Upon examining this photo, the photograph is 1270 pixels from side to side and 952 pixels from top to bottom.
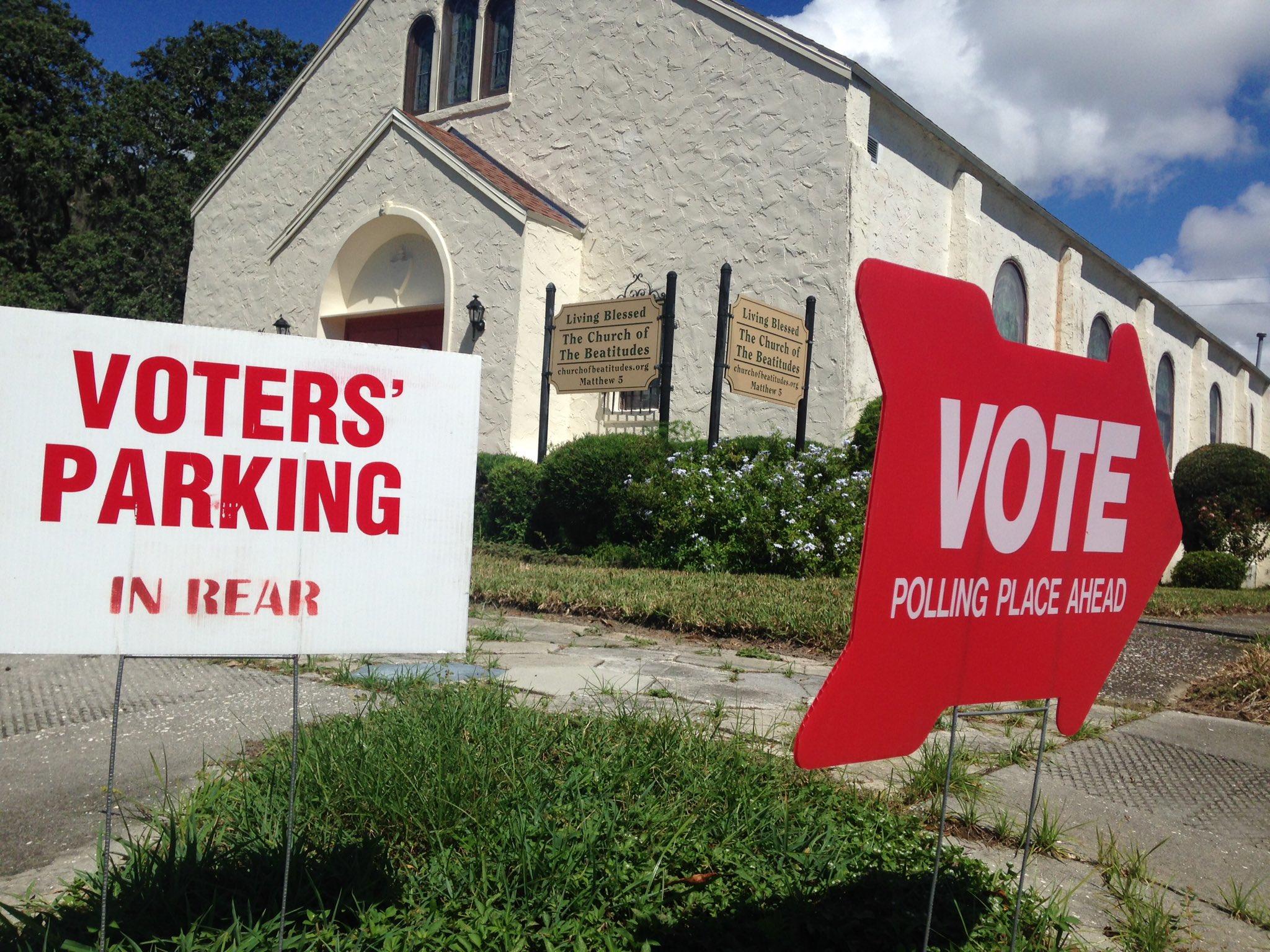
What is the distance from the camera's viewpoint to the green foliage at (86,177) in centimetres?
2617

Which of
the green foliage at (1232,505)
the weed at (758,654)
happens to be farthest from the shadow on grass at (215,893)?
the green foliage at (1232,505)

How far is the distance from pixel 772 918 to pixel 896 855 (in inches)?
21.1

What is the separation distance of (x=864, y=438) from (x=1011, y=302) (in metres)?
6.92

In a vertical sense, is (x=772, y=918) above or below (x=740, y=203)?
below

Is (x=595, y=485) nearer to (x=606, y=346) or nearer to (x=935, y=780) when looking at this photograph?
(x=606, y=346)

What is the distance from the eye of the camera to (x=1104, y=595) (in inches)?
94.1

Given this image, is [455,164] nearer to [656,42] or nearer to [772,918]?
[656,42]

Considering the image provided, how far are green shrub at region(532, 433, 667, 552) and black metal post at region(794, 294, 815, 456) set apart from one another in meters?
1.61

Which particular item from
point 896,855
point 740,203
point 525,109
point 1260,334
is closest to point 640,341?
point 740,203

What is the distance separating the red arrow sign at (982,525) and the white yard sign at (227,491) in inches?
36.1

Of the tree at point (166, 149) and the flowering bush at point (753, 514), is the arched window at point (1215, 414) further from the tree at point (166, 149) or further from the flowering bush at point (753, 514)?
the tree at point (166, 149)

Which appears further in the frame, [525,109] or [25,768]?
[525,109]

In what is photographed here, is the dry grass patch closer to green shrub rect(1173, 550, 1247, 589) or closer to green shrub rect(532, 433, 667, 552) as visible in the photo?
green shrub rect(532, 433, 667, 552)

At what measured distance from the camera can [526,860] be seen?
7.95ft
